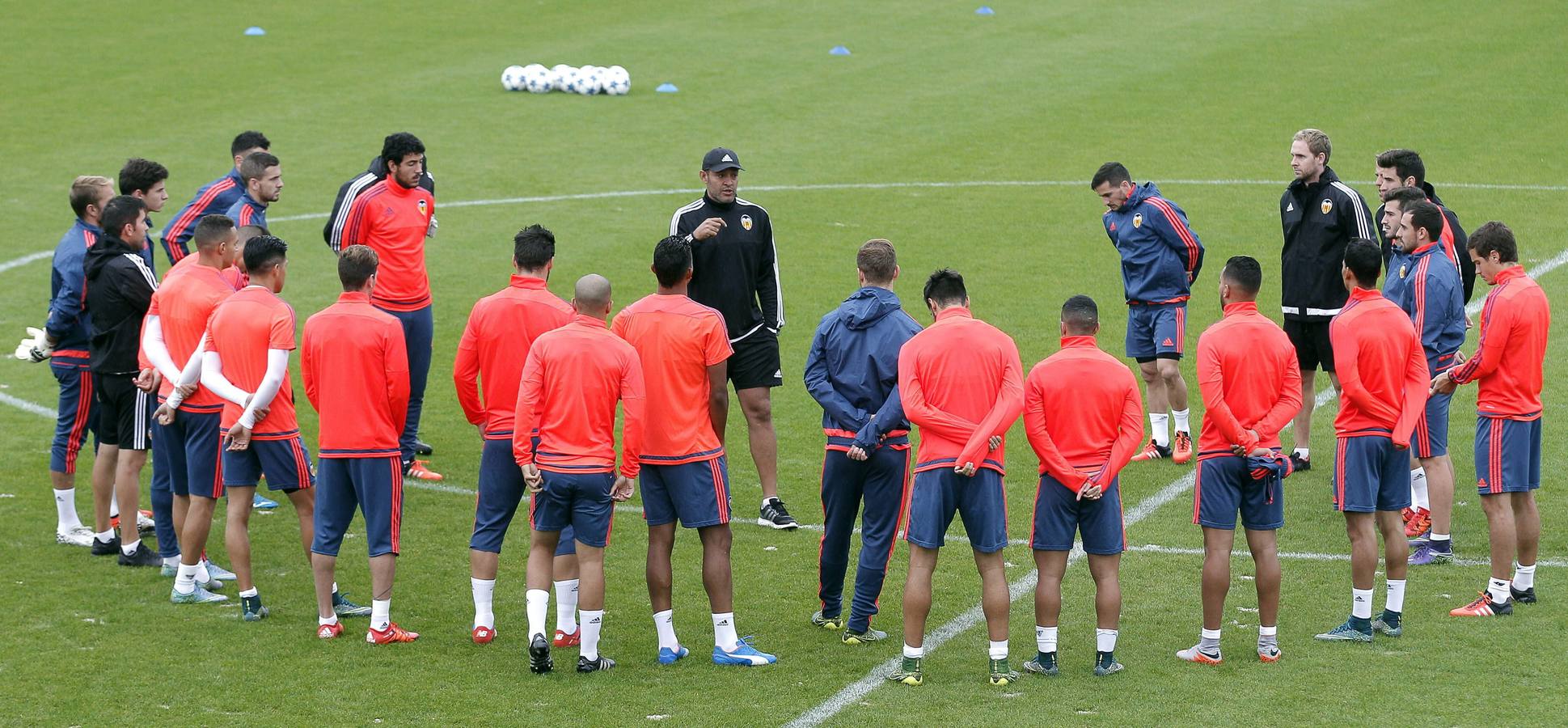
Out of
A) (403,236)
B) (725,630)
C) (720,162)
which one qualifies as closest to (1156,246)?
(720,162)

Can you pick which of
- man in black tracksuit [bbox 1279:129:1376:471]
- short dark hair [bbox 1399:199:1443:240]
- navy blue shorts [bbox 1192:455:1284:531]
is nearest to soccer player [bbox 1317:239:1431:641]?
navy blue shorts [bbox 1192:455:1284:531]

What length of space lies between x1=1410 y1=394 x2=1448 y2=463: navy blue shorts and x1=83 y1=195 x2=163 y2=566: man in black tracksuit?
7508 millimetres

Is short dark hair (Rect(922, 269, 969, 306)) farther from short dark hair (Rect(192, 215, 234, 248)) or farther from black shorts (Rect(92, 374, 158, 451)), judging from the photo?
black shorts (Rect(92, 374, 158, 451))

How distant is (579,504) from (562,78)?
1992cm

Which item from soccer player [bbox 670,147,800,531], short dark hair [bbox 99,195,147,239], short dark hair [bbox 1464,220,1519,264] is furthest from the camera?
soccer player [bbox 670,147,800,531]

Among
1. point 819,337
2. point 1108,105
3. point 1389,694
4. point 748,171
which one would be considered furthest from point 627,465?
point 1108,105

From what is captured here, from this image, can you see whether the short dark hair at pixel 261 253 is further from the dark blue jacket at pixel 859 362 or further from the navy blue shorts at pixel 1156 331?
the navy blue shorts at pixel 1156 331

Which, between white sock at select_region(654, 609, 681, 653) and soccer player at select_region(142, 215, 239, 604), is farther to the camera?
soccer player at select_region(142, 215, 239, 604)

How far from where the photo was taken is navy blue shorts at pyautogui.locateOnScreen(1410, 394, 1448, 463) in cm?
932

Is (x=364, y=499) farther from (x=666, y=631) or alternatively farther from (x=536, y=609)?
(x=666, y=631)

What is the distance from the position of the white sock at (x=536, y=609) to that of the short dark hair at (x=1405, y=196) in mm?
5481

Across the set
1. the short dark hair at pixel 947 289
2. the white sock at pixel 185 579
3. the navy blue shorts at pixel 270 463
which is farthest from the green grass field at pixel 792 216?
the short dark hair at pixel 947 289

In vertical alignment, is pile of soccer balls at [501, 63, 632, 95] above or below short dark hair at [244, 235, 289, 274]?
above

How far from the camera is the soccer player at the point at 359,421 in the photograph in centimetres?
841
